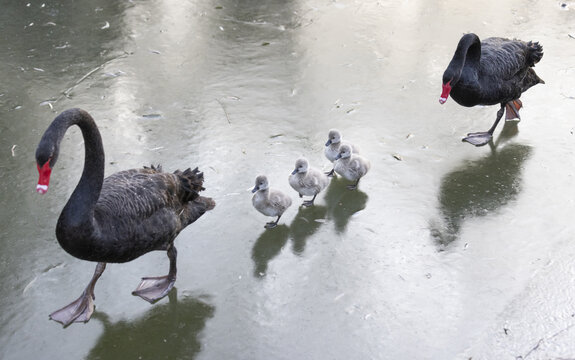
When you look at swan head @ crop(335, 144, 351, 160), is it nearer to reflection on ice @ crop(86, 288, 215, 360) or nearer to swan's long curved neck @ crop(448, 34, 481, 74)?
swan's long curved neck @ crop(448, 34, 481, 74)

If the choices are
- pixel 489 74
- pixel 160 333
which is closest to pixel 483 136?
pixel 489 74

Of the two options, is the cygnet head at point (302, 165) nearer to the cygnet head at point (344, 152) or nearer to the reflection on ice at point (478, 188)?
the cygnet head at point (344, 152)

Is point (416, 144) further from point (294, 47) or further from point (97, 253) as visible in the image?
point (97, 253)

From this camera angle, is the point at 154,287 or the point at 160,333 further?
the point at 154,287

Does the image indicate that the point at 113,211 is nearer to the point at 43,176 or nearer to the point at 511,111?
the point at 43,176

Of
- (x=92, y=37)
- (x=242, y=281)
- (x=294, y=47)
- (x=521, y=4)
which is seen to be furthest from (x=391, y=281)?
(x=521, y=4)

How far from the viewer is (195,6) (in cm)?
727

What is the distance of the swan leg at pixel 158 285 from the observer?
3.42 meters

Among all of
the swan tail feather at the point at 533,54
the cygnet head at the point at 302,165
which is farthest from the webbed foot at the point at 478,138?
the cygnet head at the point at 302,165

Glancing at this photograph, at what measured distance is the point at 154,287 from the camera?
3.48 meters

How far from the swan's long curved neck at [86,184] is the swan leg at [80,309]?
1.84 feet

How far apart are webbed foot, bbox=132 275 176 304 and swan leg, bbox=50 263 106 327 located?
24cm

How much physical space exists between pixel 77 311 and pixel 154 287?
45cm

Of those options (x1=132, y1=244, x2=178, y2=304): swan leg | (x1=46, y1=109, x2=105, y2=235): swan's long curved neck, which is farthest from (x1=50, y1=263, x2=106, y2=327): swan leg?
(x1=46, y1=109, x2=105, y2=235): swan's long curved neck
